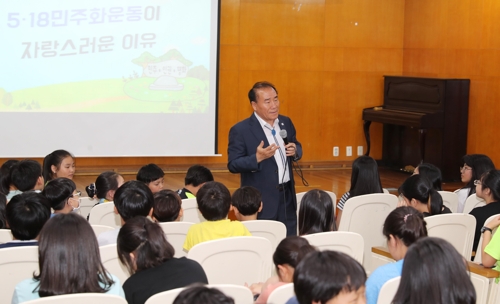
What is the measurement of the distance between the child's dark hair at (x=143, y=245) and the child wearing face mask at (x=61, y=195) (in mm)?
1399

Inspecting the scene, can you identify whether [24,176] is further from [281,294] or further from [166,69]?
[166,69]

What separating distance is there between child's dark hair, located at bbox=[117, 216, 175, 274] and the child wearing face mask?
1.40 m

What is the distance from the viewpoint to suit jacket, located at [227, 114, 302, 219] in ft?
14.7

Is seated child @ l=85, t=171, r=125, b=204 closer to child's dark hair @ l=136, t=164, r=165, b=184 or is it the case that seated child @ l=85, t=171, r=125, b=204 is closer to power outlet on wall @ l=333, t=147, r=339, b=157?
child's dark hair @ l=136, t=164, r=165, b=184

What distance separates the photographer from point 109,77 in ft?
28.9

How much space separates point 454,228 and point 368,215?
2.70 ft

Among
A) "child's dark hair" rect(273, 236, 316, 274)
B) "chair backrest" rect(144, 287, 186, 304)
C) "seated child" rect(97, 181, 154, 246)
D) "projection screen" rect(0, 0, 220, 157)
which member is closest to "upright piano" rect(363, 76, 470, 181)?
"projection screen" rect(0, 0, 220, 157)

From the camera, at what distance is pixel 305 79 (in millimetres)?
10047

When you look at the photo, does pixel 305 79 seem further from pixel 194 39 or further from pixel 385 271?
pixel 385 271

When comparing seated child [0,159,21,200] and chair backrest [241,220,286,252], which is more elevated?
seated child [0,159,21,200]

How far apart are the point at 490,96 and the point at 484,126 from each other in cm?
42

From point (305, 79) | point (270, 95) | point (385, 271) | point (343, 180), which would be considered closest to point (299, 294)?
point (385, 271)

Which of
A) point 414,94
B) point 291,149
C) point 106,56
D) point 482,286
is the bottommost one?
Answer: point 482,286

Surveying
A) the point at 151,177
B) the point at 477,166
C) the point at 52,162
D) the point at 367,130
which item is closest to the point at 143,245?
the point at 151,177
